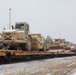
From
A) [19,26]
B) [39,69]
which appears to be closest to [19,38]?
[19,26]

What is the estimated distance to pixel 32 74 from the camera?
1681cm

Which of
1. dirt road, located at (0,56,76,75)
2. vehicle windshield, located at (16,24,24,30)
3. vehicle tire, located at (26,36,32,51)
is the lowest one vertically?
dirt road, located at (0,56,76,75)

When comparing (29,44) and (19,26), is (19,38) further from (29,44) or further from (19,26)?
(29,44)

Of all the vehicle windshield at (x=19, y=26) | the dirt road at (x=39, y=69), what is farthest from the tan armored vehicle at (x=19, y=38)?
the dirt road at (x=39, y=69)

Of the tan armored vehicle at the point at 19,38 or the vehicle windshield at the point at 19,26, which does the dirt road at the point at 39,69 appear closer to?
the tan armored vehicle at the point at 19,38

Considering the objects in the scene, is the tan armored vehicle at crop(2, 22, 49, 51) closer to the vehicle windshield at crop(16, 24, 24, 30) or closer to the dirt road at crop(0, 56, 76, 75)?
the vehicle windshield at crop(16, 24, 24, 30)

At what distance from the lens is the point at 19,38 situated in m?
29.4

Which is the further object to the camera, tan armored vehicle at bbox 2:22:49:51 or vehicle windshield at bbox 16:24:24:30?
vehicle windshield at bbox 16:24:24:30

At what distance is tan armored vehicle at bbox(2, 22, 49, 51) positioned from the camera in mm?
28375

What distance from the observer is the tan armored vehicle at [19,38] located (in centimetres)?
2838

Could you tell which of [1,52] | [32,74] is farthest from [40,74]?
[1,52]

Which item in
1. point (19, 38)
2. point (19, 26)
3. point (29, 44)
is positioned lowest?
point (29, 44)

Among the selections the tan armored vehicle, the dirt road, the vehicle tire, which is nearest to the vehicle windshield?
the tan armored vehicle

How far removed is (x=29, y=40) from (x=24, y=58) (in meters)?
1.85
